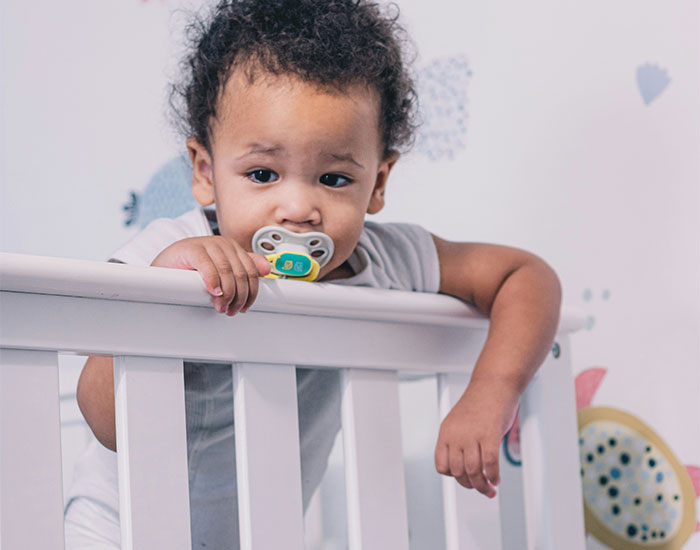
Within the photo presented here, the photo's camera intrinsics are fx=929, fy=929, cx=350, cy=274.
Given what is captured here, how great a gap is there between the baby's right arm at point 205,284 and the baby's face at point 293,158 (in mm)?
123

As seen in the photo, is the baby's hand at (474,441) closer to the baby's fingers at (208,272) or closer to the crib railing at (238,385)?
the crib railing at (238,385)

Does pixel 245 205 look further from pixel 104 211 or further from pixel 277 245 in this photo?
pixel 104 211

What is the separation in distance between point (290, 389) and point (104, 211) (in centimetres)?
111

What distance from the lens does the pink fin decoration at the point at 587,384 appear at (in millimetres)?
1164

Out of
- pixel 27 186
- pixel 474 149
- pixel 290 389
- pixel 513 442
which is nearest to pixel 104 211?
pixel 27 186

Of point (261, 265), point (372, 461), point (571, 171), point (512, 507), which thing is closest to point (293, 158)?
point (261, 265)

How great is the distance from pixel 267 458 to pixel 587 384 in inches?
25.1

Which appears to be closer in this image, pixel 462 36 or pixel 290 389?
pixel 290 389

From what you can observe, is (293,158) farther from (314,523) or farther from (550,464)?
(314,523)

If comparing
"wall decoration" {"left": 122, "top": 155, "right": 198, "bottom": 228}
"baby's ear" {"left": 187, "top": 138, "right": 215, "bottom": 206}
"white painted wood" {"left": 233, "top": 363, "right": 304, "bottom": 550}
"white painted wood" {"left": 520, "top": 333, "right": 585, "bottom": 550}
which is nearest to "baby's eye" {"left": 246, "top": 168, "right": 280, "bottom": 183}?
"baby's ear" {"left": 187, "top": 138, "right": 215, "bottom": 206}

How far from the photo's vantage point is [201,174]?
3.10 ft

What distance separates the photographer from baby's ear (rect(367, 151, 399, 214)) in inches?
37.9

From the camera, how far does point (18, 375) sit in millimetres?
544

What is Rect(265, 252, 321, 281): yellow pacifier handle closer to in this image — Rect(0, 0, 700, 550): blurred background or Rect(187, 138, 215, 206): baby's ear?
Rect(187, 138, 215, 206): baby's ear
